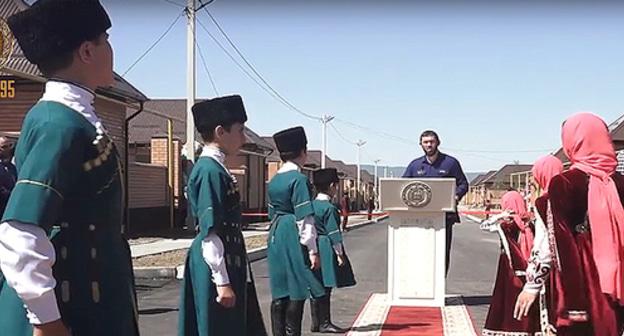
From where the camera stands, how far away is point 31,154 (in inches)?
118

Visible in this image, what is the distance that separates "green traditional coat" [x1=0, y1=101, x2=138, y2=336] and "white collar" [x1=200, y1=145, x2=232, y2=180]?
1.94 m

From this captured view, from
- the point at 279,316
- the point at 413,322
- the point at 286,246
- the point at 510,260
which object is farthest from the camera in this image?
the point at 413,322

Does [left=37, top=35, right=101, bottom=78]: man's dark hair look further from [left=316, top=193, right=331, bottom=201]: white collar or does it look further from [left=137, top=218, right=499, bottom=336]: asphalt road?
[left=316, top=193, right=331, bottom=201]: white collar

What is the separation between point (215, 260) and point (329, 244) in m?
4.57

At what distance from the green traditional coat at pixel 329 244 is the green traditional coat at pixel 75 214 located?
19.8ft

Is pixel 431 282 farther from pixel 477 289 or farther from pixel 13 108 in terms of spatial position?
pixel 13 108

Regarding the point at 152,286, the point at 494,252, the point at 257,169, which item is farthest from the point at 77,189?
the point at 257,169

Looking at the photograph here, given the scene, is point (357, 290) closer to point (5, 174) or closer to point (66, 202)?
point (5, 174)

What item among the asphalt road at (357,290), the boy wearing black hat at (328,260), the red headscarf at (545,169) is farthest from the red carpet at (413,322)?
the red headscarf at (545,169)

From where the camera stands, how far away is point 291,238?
7648 millimetres

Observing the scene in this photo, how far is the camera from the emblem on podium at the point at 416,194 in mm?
10242

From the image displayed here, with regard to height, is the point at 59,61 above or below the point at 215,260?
above

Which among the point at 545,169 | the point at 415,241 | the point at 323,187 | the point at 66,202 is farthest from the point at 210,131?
the point at 415,241

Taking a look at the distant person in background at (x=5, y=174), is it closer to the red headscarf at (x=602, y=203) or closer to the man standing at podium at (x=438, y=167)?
the man standing at podium at (x=438, y=167)
